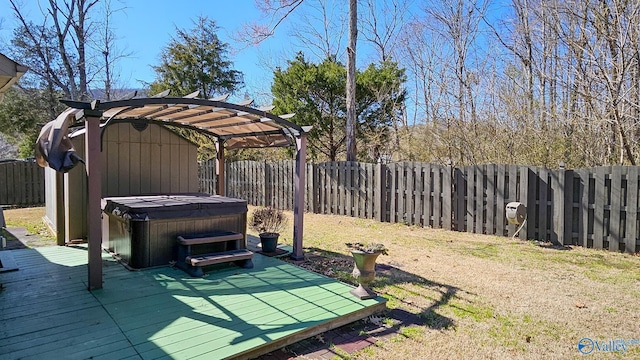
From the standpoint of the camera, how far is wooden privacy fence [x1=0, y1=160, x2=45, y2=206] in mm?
10938

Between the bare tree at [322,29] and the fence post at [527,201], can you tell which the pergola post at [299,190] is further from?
the bare tree at [322,29]

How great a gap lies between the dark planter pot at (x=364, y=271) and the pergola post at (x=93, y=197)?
256 cm

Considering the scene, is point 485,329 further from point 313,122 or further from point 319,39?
point 319,39

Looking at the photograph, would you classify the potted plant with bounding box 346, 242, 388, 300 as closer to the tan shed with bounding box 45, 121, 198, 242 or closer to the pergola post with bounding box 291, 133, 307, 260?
the pergola post with bounding box 291, 133, 307, 260

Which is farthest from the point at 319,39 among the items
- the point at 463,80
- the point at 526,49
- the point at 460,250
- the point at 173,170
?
the point at 460,250

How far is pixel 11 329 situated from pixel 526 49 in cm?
1178

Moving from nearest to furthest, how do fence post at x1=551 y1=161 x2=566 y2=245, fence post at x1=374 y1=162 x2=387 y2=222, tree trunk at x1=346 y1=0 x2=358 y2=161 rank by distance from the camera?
1. fence post at x1=551 y1=161 x2=566 y2=245
2. fence post at x1=374 y1=162 x2=387 y2=222
3. tree trunk at x1=346 y1=0 x2=358 y2=161

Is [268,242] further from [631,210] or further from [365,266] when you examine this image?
[631,210]

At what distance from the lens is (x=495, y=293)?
3.86m

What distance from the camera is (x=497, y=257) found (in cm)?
532

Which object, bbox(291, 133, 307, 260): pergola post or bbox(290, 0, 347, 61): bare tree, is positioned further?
bbox(290, 0, 347, 61): bare tree

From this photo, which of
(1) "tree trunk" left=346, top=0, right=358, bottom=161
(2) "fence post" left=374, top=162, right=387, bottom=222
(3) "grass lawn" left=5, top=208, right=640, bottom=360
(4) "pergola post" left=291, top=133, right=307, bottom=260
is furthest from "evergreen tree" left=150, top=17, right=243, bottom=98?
(4) "pergola post" left=291, top=133, right=307, bottom=260

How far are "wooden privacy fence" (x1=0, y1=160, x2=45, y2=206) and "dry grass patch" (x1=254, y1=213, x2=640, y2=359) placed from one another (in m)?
Result: 9.72

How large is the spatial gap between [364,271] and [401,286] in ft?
2.88
